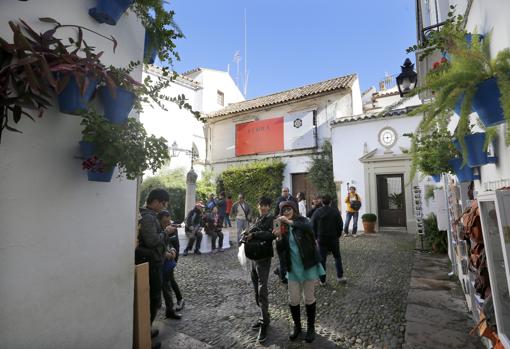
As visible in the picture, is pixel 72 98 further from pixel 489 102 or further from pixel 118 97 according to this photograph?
pixel 489 102

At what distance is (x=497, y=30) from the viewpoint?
2045 millimetres

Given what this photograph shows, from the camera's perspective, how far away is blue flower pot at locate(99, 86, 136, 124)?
1854 mm

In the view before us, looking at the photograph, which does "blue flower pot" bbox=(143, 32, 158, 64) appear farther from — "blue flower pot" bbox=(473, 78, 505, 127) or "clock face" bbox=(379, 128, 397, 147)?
"clock face" bbox=(379, 128, 397, 147)

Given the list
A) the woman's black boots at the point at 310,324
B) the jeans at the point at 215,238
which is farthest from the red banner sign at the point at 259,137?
the woman's black boots at the point at 310,324

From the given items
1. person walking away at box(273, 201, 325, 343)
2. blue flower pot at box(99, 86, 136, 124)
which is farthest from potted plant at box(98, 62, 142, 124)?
person walking away at box(273, 201, 325, 343)

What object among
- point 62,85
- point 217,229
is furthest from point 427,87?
point 217,229

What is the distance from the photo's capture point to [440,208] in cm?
607

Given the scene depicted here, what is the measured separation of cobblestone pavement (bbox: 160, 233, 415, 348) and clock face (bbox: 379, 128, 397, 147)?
6005 millimetres

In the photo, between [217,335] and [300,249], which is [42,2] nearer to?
[300,249]

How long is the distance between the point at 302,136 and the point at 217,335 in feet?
42.5

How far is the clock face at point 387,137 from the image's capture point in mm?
11641

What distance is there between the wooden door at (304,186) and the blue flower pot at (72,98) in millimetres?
13300

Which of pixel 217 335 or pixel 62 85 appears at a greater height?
pixel 62 85

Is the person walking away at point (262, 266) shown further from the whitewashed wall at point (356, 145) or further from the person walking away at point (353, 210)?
the whitewashed wall at point (356, 145)
